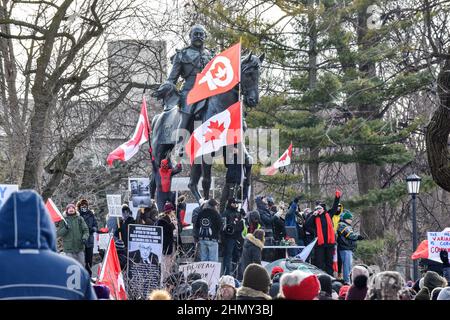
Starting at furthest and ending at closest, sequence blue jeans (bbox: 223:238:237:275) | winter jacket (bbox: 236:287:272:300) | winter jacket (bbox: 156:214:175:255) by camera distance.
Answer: blue jeans (bbox: 223:238:237:275) < winter jacket (bbox: 156:214:175:255) < winter jacket (bbox: 236:287:272:300)

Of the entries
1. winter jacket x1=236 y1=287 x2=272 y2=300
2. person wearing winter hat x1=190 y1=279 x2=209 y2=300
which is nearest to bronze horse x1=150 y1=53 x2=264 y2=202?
person wearing winter hat x1=190 y1=279 x2=209 y2=300

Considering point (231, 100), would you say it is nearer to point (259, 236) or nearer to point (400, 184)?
point (259, 236)

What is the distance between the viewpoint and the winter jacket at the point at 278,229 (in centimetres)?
2138

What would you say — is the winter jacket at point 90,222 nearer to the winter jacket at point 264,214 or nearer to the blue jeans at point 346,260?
the winter jacket at point 264,214

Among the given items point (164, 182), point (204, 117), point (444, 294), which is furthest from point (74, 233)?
point (444, 294)

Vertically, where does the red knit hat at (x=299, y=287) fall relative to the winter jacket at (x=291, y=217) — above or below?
below

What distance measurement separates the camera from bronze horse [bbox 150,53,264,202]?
20.3m

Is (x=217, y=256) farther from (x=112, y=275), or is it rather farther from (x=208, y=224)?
(x=112, y=275)

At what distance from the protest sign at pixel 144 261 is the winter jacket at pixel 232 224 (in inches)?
158

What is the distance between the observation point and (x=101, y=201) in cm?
3797

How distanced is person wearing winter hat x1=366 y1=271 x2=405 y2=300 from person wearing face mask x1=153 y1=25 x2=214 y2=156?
41.5 feet

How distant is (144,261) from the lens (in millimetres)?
15172

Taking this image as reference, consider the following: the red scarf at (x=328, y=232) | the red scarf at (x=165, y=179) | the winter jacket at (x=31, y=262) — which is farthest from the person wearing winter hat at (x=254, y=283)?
the red scarf at (x=165, y=179)

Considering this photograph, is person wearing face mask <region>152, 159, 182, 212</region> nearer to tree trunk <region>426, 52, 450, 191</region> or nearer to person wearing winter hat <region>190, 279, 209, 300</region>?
tree trunk <region>426, 52, 450, 191</region>
